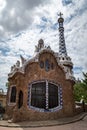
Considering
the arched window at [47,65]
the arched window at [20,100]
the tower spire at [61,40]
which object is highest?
the tower spire at [61,40]

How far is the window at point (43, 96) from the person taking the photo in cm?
1484

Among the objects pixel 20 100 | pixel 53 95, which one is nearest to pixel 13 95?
pixel 20 100

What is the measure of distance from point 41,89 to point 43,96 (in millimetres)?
659

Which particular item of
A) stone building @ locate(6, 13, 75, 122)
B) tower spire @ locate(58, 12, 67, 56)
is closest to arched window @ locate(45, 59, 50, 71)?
stone building @ locate(6, 13, 75, 122)

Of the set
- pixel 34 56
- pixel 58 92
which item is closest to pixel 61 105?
pixel 58 92

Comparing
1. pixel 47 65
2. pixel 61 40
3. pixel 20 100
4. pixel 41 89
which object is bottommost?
pixel 20 100

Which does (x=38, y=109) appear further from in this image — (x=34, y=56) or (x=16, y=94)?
(x=34, y=56)

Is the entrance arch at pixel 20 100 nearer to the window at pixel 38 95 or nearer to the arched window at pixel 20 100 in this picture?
the arched window at pixel 20 100

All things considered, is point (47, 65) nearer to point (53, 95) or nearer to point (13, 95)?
point (53, 95)

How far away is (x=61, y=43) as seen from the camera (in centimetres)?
3253

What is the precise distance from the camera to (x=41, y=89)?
602 inches

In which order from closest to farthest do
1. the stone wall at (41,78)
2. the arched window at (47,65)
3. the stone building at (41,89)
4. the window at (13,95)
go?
the stone wall at (41,78), the stone building at (41,89), the window at (13,95), the arched window at (47,65)

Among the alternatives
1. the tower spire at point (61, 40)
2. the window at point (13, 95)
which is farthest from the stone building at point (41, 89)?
the tower spire at point (61, 40)

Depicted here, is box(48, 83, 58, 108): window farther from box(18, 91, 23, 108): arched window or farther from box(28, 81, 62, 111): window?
box(18, 91, 23, 108): arched window
